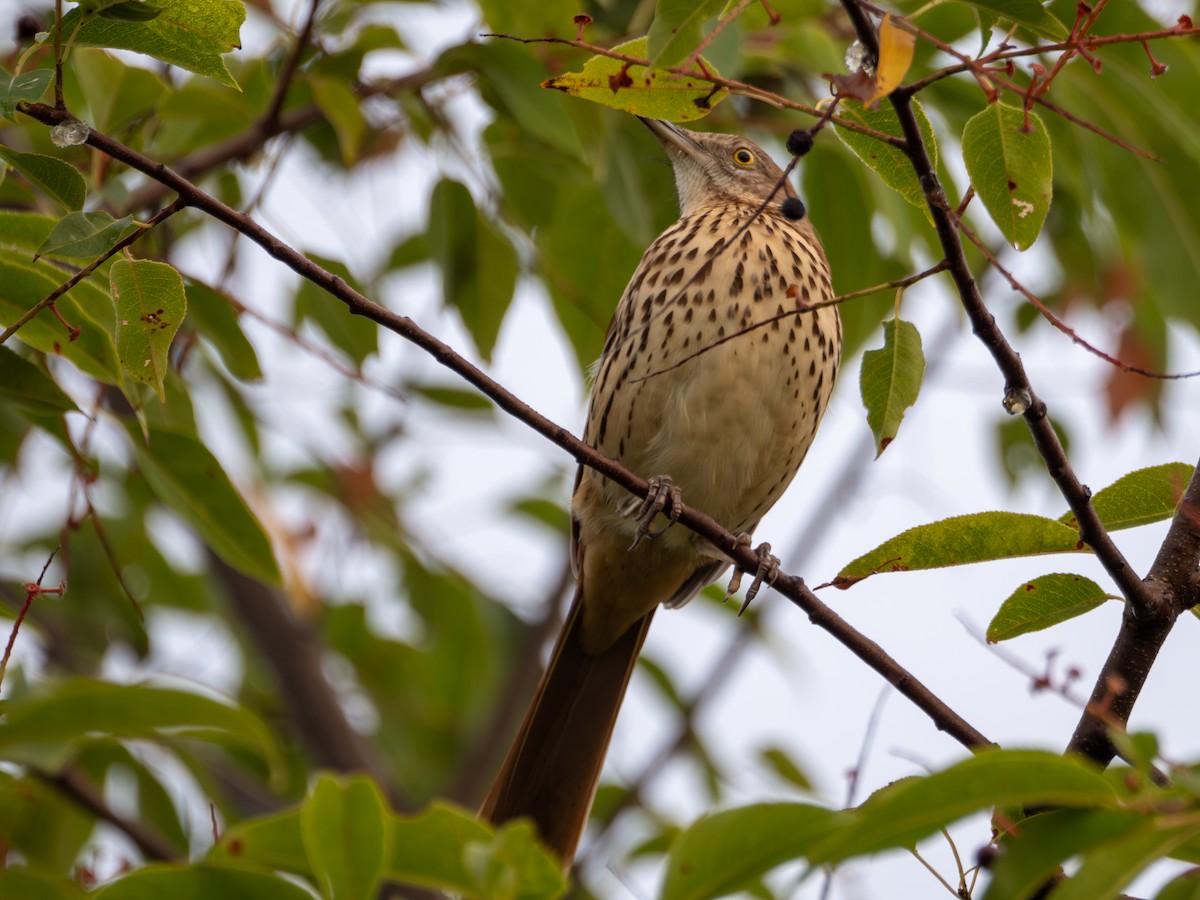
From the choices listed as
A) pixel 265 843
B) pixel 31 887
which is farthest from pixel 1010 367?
pixel 31 887

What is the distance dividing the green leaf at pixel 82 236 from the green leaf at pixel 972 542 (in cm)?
130

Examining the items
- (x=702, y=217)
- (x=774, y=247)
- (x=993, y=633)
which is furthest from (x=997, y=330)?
(x=702, y=217)

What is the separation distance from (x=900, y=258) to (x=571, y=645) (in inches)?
58.7

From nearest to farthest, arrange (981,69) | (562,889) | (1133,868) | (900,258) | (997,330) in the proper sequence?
1. (1133,868)
2. (562,889)
3. (981,69)
4. (997,330)
5. (900,258)

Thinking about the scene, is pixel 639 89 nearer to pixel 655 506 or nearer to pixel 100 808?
pixel 655 506

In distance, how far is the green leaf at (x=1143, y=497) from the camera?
2451 millimetres

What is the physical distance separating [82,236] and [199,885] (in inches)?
36.1

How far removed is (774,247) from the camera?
4152mm

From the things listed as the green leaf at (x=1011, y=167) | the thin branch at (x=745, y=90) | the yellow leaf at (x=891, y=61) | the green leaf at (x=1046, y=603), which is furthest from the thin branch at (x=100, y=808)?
the yellow leaf at (x=891, y=61)

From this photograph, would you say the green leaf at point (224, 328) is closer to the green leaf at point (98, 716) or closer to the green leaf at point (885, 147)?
the green leaf at point (98, 716)

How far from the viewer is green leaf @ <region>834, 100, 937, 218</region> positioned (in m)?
2.41

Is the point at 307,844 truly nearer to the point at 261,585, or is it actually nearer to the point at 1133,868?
the point at 1133,868

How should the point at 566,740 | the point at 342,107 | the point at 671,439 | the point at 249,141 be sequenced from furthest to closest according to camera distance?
1. the point at 566,740
2. the point at 671,439
3. the point at 249,141
4. the point at 342,107

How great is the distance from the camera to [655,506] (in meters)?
3.33
